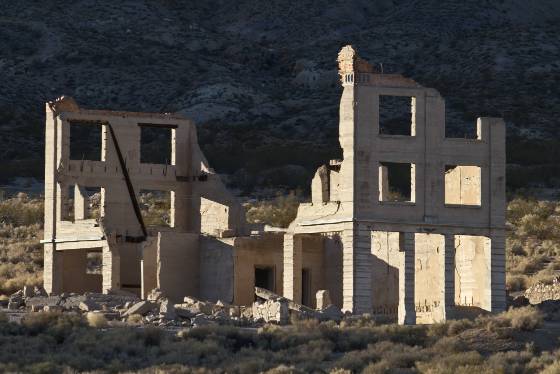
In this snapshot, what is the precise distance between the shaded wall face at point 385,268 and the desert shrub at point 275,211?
510 inches

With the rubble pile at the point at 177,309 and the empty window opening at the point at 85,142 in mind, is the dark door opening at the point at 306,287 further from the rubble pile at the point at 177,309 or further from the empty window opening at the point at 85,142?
the empty window opening at the point at 85,142

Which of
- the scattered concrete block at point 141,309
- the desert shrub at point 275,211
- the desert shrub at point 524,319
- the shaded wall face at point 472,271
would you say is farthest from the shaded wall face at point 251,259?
the desert shrub at point 275,211

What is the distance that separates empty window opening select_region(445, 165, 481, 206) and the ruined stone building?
4cm

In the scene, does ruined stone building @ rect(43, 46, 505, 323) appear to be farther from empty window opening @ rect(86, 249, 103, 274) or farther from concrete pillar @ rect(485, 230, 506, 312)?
empty window opening @ rect(86, 249, 103, 274)

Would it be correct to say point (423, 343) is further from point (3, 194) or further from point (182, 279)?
point (3, 194)

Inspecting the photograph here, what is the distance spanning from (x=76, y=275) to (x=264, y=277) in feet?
16.8

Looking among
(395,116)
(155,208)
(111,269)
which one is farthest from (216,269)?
(395,116)

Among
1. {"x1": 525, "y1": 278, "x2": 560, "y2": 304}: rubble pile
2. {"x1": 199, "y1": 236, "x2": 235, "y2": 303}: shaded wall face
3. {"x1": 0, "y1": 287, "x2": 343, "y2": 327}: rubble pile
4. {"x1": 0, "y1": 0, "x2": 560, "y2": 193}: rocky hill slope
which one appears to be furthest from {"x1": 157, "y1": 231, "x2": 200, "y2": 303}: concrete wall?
{"x1": 0, "y1": 0, "x2": 560, "y2": 193}: rocky hill slope

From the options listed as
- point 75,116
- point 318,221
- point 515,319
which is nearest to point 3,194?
point 75,116

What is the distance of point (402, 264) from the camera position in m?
52.4

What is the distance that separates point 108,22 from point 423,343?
69639 millimetres

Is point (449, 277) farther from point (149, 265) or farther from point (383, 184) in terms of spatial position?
point (149, 265)

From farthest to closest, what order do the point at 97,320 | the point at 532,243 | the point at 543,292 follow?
1. the point at 532,243
2. the point at 543,292
3. the point at 97,320

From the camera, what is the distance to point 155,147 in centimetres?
9169
